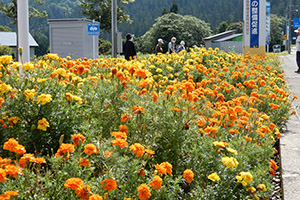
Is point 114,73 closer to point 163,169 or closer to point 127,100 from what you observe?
point 127,100

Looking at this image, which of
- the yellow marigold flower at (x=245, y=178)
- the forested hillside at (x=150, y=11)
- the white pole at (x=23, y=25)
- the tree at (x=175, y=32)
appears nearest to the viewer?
the yellow marigold flower at (x=245, y=178)

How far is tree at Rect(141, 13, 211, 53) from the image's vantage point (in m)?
71.7

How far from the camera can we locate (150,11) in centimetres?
14088

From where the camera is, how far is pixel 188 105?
9.64ft

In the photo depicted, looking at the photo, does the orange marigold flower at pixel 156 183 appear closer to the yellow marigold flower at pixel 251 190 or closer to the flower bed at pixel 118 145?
the flower bed at pixel 118 145

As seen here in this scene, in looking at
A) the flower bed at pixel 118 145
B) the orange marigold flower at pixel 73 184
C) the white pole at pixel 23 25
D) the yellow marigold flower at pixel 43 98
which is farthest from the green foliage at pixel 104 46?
the orange marigold flower at pixel 73 184

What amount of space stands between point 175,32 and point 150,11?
71.4m

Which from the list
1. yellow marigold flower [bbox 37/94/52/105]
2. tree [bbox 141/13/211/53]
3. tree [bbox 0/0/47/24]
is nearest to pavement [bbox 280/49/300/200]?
yellow marigold flower [bbox 37/94/52/105]

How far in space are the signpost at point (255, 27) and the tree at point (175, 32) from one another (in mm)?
52375

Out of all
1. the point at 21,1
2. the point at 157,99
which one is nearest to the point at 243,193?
the point at 157,99

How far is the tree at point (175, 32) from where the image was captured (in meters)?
71.7

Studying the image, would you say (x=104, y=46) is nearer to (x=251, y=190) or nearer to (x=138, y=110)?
(x=138, y=110)

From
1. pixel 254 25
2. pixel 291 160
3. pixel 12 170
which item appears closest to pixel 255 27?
pixel 254 25

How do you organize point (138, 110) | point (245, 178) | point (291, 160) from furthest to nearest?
point (291, 160), point (138, 110), point (245, 178)
